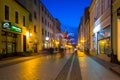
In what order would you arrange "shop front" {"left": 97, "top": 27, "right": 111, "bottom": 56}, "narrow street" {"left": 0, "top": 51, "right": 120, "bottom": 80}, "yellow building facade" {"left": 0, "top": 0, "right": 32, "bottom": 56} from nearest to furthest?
"narrow street" {"left": 0, "top": 51, "right": 120, "bottom": 80} → "shop front" {"left": 97, "top": 27, "right": 111, "bottom": 56} → "yellow building facade" {"left": 0, "top": 0, "right": 32, "bottom": 56}

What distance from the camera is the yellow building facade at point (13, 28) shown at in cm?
3303

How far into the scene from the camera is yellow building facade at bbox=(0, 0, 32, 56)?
3303cm

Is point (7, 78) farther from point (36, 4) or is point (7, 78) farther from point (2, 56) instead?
point (36, 4)

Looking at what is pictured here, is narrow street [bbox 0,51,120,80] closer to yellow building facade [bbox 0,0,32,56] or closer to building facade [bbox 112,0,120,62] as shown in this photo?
building facade [bbox 112,0,120,62]

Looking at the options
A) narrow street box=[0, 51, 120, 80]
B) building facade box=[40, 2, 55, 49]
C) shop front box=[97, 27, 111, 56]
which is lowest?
narrow street box=[0, 51, 120, 80]

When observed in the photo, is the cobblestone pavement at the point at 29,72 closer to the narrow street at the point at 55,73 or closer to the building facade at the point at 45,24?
the narrow street at the point at 55,73

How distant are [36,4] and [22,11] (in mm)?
A: 13822

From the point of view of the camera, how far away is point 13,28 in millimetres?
36344

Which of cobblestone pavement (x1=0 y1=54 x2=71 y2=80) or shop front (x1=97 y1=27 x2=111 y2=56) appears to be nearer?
cobblestone pavement (x1=0 y1=54 x2=71 y2=80)

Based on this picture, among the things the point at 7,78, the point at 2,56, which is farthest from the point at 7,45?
the point at 7,78

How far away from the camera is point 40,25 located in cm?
6272

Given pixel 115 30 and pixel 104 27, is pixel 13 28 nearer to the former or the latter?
pixel 104 27

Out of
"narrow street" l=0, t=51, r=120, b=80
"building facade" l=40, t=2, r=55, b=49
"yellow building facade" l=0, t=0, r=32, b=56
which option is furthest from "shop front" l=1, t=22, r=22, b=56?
"building facade" l=40, t=2, r=55, b=49

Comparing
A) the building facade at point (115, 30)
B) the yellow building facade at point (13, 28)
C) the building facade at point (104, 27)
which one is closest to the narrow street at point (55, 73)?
the building facade at point (115, 30)
